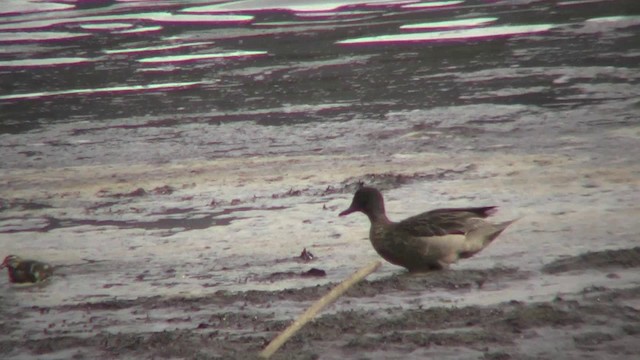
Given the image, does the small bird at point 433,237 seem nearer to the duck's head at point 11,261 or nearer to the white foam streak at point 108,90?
the duck's head at point 11,261

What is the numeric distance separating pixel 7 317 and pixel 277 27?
15398mm

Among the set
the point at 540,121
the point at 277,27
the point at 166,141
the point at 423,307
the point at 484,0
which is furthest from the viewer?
the point at 484,0

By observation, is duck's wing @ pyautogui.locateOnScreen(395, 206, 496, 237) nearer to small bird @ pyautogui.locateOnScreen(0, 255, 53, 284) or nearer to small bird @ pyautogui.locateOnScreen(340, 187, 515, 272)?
small bird @ pyautogui.locateOnScreen(340, 187, 515, 272)

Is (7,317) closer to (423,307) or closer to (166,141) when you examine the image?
(423,307)

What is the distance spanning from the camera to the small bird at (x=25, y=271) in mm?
8148

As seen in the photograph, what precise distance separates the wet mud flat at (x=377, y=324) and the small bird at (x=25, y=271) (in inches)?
Answer: 26.4

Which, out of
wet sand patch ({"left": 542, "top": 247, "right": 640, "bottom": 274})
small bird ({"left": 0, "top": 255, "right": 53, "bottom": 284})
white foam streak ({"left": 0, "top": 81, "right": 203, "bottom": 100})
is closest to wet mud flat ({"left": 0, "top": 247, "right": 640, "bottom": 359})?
wet sand patch ({"left": 542, "top": 247, "right": 640, "bottom": 274})

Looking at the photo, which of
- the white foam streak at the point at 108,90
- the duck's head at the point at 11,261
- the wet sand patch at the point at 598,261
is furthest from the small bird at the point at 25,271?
the white foam streak at the point at 108,90

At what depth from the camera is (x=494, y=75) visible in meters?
15.2

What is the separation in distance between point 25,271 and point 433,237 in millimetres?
2450

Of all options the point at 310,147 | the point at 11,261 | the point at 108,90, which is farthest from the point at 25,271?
the point at 108,90

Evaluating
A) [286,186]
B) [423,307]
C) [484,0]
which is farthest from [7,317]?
[484,0]

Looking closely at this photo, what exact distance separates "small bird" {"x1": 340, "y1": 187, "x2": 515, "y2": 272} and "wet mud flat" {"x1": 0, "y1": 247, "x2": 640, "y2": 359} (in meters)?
0.10

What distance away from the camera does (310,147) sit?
1214 cm
